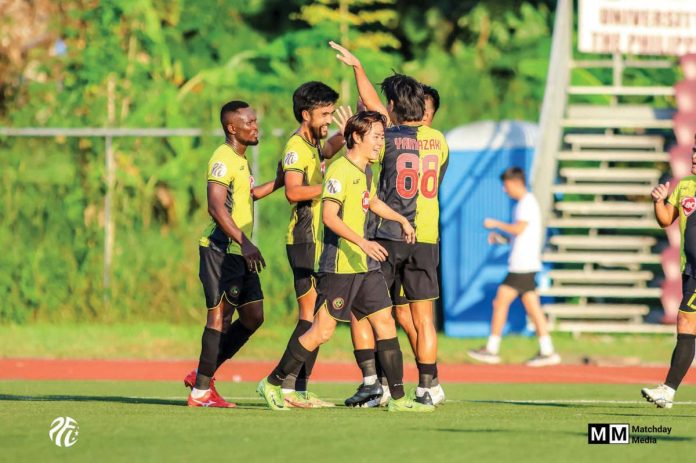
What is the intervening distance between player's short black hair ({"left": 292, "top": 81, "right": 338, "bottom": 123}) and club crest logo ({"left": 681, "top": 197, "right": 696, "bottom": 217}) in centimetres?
249

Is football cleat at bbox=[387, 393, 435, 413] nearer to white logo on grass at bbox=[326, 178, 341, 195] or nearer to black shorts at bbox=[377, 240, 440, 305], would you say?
black shorts at bbox=[377, 240, 440, 305]

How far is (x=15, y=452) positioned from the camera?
7.35 meters

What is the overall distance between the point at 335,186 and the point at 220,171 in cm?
90

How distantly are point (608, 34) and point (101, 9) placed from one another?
718 centimetres

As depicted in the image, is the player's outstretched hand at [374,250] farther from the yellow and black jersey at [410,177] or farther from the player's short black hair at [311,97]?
the player's short black hair at [311,97]

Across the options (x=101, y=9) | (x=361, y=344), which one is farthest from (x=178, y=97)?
(x=361, y=344)

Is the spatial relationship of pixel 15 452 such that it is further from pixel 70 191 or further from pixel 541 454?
pixel 70 191

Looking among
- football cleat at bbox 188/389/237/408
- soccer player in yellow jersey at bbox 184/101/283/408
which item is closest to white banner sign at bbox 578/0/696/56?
soccer player in yellow jersey at bbox 184/101/283/408

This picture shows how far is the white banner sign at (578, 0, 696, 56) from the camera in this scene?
19.5 meters

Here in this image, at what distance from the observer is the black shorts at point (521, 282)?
51.6 feet

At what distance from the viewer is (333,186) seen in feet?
30.3

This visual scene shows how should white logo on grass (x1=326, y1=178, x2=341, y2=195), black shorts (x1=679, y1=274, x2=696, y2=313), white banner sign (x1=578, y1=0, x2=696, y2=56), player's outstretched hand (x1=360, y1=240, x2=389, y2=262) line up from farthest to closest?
white banner sign (x1=578, y1=0, x2=696, y2=56) < black shorts (x1=679, y1=274, x2=696, y2=313) < white logo on grass (x1=326, y1=178, x2=341, y2=195) < player's outstretched hand (x1=360, y1=240, x2=389, y2=262)

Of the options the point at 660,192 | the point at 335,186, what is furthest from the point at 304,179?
the point at 660,192

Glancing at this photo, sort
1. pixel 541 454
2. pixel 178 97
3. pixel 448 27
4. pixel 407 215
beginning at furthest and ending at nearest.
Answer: pixel 448 27, pixel 178 97, pixel 407 215, pixel 541 454
